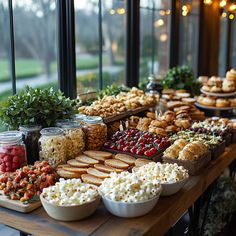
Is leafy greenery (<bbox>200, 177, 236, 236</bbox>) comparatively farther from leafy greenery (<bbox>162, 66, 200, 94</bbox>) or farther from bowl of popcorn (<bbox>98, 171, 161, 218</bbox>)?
leafy greenery (<bbox>162, 66, 200, 94</bbox>)

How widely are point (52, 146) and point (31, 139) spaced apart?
168 millimetres

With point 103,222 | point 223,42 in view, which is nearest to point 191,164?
point 103,222

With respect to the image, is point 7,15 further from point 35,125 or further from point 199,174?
point 199,174

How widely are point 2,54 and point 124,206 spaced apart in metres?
16.3

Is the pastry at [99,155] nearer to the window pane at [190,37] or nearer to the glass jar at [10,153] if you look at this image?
the glass jar at [10,153]

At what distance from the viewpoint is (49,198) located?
1.64m

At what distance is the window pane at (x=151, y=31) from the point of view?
15.5ft

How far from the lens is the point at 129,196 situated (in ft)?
5.42

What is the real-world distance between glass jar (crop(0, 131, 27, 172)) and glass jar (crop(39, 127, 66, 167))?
0.15 meters

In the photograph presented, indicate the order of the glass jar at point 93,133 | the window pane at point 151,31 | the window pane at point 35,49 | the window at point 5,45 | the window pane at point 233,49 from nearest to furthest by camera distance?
the glass jar at point 93,133 → the window at point 5,45 → the window pane at point 151,31 → the window pane at point 233,49 → the window pane at point 35,49

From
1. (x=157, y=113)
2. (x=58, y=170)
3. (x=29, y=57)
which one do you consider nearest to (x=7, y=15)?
(x=58, y=170)

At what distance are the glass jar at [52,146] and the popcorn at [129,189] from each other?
1.76 ft

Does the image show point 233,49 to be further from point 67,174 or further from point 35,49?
point 35,49

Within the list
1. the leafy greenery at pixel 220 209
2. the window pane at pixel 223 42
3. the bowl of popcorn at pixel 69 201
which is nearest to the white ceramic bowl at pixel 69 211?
the bowl of popcorn at pixel 69 201
